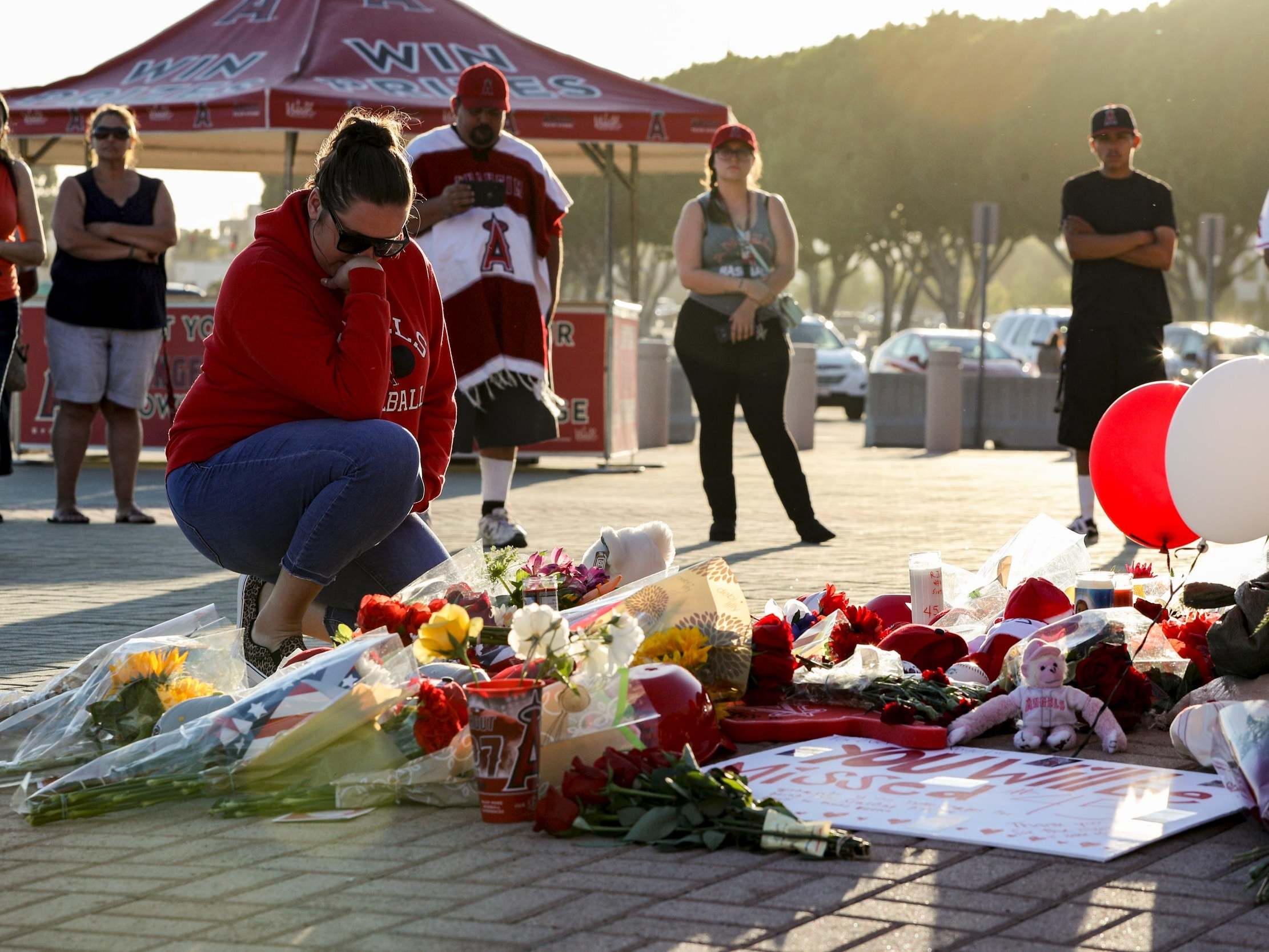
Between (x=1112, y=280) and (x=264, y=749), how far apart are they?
6000 millimetres

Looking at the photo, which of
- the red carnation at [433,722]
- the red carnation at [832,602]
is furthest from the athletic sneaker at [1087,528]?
the red carnation at [433,722]

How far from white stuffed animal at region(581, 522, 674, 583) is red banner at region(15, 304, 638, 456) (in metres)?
9.44

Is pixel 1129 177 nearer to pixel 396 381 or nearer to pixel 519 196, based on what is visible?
pixel 519 196

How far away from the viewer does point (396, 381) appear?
475cm

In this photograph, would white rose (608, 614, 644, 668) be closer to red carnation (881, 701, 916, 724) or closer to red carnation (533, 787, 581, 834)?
red carnation (533, 787, 581, 834)

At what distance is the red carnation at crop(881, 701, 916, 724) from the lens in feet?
13.3

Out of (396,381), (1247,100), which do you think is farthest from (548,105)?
(1247,100)

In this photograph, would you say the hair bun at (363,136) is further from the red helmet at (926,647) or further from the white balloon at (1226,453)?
the white balloon at (1226,453)

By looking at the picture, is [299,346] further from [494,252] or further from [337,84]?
[337,84]

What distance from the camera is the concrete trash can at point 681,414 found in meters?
20.9

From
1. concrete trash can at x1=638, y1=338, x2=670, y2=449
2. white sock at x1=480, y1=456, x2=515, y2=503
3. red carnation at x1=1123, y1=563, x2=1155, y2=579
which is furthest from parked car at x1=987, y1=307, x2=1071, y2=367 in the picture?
red carnation at x1=1123, y1=563, x2=1155, y2=579

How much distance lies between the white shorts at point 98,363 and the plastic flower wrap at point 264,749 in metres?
5.52

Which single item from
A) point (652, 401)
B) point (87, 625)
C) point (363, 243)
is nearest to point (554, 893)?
point (363, 243)

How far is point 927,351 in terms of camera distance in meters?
26.8
